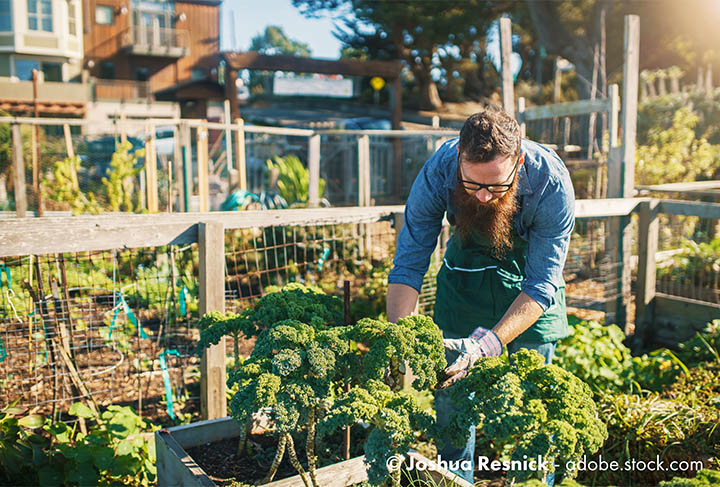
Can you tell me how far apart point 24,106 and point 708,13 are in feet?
79.0

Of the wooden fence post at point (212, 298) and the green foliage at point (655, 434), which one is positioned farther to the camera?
the wooden fence post at point (212, 298)

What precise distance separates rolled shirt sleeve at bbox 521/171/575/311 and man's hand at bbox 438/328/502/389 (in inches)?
11.5

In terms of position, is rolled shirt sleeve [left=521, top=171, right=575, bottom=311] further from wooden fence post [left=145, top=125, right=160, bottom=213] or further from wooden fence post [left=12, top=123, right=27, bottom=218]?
wooden fence post [left=12, top=123, right=27, bottom=218]

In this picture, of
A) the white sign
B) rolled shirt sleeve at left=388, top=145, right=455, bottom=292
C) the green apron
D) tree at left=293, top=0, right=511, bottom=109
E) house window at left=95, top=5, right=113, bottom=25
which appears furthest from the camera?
house window at left=95, top=5, right=113, bottom=25

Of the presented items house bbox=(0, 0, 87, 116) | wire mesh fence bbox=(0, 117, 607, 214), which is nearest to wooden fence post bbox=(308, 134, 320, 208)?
wire mesh fence bbox=(0, 117, 607, 214)

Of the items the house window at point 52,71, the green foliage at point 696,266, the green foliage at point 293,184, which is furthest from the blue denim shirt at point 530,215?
the house window at point 52,71

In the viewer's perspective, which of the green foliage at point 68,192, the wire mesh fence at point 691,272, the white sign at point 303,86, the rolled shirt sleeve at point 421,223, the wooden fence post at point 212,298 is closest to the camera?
the rolled shirt sleeve at point 421,223

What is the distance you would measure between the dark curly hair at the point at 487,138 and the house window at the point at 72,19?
33573 mm

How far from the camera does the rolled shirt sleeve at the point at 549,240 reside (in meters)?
2.32

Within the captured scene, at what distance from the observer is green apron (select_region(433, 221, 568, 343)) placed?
2604 millimetres

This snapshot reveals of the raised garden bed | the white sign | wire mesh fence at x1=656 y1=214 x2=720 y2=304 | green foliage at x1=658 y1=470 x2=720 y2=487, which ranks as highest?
the white sign

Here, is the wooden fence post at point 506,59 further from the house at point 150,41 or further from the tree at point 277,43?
the tree at point 277,43

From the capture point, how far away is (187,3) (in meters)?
35.1

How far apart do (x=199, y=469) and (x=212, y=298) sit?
0.94 meters
